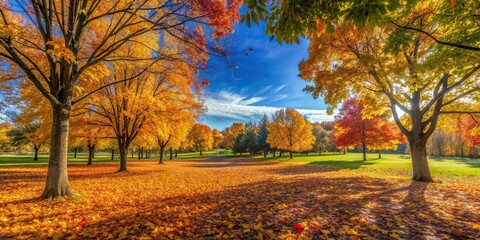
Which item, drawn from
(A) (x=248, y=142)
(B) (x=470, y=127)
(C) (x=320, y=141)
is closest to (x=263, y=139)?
(A) (x=248, y=142)

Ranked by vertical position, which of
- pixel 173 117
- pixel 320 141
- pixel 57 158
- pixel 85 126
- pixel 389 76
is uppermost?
pixel 389 76

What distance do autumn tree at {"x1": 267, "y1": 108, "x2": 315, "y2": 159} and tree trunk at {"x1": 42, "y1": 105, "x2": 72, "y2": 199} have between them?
1304 inches

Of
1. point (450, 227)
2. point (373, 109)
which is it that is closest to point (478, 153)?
point (373, 109)

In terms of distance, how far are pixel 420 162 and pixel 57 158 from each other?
15.7 meters

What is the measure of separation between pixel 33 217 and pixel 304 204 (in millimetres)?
6576

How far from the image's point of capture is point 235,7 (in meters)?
6.25

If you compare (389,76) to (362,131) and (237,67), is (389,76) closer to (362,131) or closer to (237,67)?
(237,67)

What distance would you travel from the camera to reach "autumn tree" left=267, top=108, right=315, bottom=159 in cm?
3656

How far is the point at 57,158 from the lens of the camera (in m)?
6.73

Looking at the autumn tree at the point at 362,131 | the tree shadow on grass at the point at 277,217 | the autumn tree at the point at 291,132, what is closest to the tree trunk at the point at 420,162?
the tree shadow on grass at the point at 277,217

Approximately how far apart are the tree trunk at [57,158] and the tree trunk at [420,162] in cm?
1523

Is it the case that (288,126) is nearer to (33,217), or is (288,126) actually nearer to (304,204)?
(304,204)

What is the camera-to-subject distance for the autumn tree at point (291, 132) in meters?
36.6

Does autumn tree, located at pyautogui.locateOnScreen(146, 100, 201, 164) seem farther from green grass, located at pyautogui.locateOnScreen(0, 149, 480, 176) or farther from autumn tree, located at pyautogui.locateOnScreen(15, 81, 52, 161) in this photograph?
green grass, located at pyautogui.locateOnScreen(0, 149, 480, 176)
